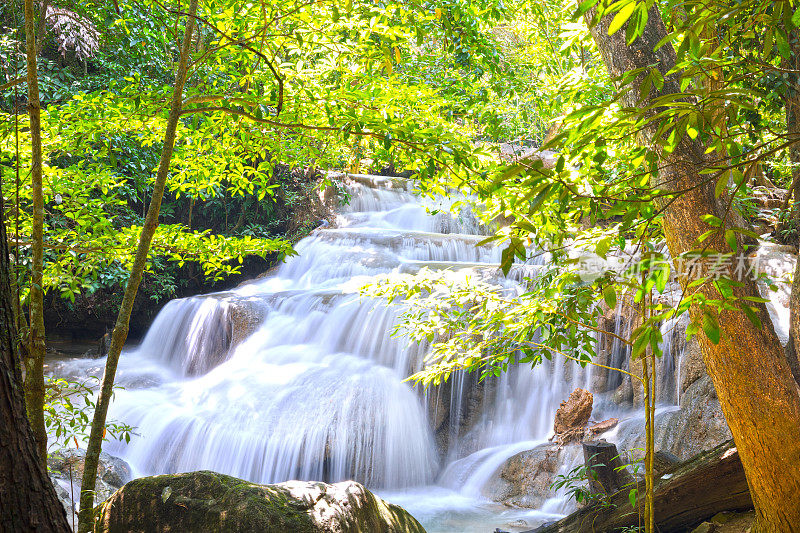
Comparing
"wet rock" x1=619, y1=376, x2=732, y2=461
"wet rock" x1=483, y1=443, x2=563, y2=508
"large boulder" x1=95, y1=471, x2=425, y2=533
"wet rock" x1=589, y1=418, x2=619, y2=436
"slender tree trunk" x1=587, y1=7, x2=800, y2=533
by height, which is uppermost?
"slender tree trunk" x1=587, y1=7, x2=800, y2=533

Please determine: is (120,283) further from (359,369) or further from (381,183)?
(381,183)

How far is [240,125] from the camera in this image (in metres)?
3.10

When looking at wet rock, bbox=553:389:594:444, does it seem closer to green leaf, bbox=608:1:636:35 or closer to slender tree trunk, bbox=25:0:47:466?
slender tree trunk, bbox=25:0:47:466

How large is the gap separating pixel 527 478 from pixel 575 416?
83 centimetres

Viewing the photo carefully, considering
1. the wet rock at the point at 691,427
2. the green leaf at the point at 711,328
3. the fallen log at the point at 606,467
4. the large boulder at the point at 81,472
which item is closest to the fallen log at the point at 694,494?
the fallen log at the point at 606,467

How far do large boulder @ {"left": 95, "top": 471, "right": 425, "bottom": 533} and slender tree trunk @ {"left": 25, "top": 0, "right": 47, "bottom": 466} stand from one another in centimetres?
88

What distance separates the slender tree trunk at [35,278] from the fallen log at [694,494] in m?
2.84

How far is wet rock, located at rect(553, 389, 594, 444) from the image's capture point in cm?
596

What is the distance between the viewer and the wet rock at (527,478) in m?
5.62

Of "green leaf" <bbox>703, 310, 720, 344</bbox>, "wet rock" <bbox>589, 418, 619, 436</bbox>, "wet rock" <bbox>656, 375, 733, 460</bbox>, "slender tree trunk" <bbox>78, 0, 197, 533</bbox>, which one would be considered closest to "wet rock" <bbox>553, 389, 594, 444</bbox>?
"wet rock" <bbox>589, 418, 619, 436</bbox>

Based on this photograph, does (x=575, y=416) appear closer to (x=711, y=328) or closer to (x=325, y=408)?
(x=325, y=408)

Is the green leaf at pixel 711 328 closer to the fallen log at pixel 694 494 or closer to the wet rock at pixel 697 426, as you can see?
the fallen log at pixel 694 494

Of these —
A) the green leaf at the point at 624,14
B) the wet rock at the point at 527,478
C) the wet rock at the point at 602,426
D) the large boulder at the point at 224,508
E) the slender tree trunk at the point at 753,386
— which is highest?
the green leaf at the point at 624,14

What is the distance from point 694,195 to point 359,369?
18.5 feet
